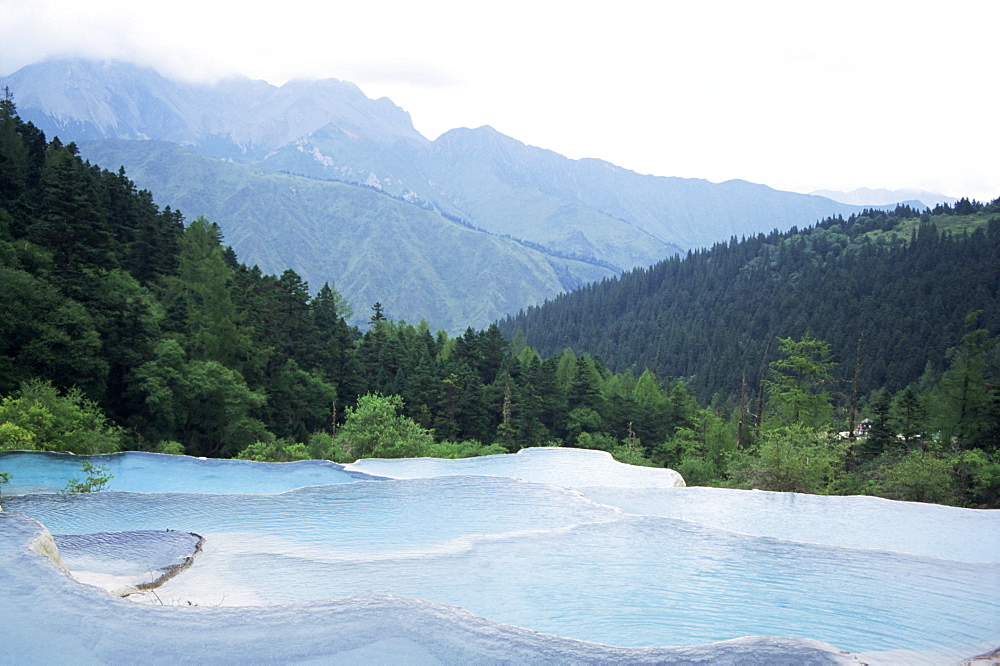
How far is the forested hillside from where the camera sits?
82.6 m

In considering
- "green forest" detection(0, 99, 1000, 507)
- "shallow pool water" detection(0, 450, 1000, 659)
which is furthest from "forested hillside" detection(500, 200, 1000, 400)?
"shallow pool water" detection(0, 450, 1000, 659)

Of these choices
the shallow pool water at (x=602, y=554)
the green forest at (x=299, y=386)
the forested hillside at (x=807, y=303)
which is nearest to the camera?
the shallow pool water at (x=602, y=554)

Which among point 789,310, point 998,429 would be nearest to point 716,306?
point 789,310

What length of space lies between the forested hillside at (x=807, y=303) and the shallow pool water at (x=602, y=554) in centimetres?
6266

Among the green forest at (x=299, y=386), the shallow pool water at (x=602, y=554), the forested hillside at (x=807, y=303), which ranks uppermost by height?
the forested hillside at (x=807, y=303)

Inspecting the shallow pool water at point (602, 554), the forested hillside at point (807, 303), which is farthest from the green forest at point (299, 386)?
the forested hillside at point (807, 303)

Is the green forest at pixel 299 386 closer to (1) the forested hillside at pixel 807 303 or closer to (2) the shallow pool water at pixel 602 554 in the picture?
(2) the shallow pool water at pixel 602 554

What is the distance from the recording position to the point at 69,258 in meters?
22.9

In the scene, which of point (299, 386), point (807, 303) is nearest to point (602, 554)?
point (299, 386)

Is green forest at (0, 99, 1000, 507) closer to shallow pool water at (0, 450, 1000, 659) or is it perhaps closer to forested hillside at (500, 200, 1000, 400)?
shallow pool water at (0, 450, 1000, 659)

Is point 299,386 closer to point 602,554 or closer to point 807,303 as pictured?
point 602,554

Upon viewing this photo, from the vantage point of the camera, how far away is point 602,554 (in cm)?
1028

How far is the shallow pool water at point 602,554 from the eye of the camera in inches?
320

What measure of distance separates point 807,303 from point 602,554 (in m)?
101
